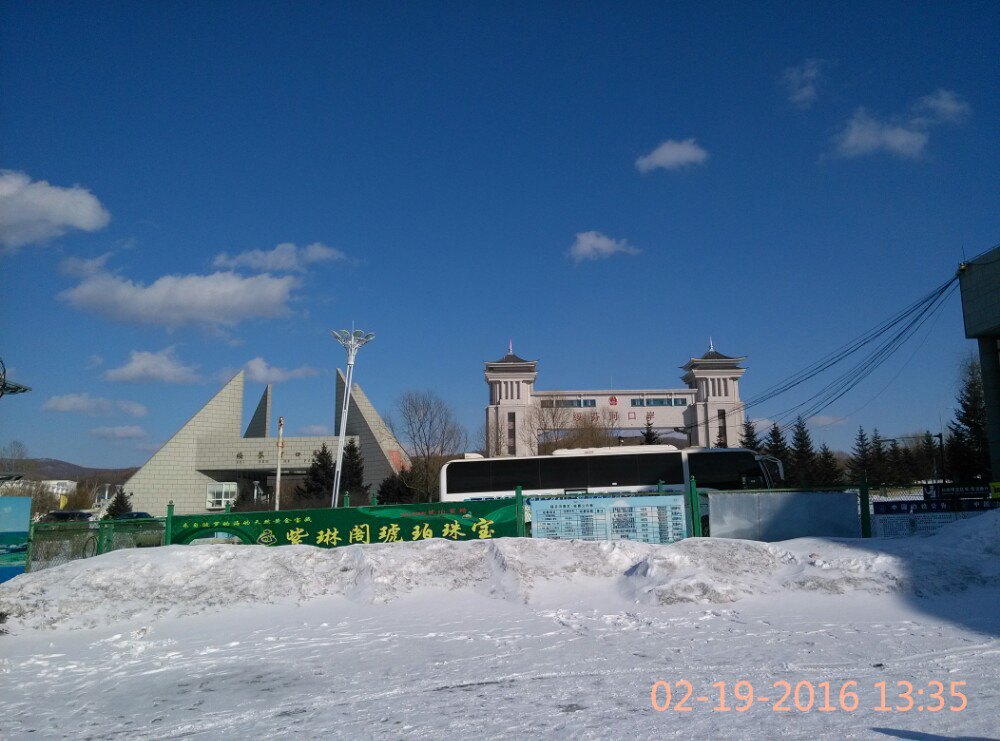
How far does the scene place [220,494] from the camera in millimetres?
55969

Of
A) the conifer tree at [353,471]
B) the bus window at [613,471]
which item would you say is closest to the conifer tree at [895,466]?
the conifer tree at [353,471]

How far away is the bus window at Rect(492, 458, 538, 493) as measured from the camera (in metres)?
21.2

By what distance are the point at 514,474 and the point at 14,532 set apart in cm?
1274

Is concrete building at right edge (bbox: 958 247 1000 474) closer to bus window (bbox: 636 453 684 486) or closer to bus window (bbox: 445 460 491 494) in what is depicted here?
bus window (bbox: 636 453 684 486)

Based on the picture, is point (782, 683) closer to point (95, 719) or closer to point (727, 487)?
point (95, 719)

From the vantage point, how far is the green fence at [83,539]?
13.1 metres

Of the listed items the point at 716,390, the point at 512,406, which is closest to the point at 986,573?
the point at 512,406

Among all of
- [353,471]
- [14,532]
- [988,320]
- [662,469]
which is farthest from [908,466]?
[14,532]

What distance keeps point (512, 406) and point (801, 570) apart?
179 feet

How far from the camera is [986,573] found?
9594 millimetres

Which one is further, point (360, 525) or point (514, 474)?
point (514, 474)

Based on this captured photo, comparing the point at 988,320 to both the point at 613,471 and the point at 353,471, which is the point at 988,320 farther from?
the point at 353,471

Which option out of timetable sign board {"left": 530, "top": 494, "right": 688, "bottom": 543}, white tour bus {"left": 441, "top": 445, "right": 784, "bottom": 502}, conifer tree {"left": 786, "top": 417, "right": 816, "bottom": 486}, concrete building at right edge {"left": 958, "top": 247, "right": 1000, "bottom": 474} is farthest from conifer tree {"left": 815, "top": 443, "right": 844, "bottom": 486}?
timetable sign board {"left": 530, "top": 494, "right": 688, "bottom": 543}
